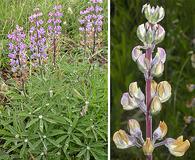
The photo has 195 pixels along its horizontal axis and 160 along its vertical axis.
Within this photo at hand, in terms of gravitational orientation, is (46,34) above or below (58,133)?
above

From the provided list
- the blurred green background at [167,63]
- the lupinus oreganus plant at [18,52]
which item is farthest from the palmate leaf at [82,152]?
the lupinus oreganus plant at [18,52]

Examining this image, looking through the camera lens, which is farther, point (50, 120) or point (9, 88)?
point (9, 88)

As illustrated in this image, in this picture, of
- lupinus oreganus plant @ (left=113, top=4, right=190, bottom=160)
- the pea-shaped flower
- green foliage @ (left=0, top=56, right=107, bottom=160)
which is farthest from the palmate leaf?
the pea-shaped flower

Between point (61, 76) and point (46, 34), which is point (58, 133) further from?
point (46, 34)

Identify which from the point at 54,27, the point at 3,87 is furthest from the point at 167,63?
the point at 3,87

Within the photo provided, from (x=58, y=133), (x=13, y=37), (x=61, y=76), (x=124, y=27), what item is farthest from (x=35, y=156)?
(x=124, y=27)

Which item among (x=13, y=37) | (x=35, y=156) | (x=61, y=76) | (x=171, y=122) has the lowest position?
(x=35, y=156)
